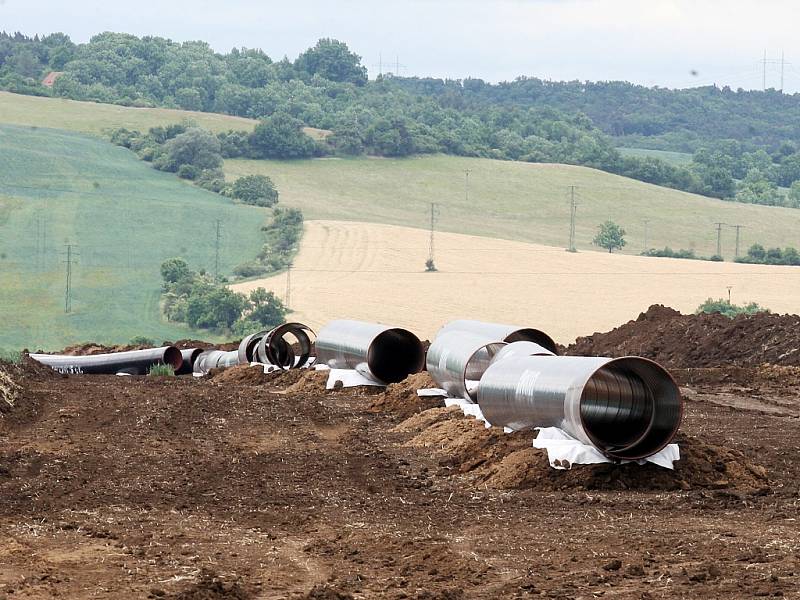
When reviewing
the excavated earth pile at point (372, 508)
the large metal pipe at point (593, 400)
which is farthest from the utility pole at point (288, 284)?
the large metal pipe at point (593, 400)

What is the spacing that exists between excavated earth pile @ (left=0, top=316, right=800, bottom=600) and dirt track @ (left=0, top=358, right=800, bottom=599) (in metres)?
0.03

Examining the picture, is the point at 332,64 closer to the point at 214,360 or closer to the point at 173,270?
the point at 173,270

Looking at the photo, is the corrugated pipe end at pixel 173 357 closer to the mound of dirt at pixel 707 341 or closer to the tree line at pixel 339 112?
the mound of dirt at pixel 707 341

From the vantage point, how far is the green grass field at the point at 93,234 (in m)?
67.7

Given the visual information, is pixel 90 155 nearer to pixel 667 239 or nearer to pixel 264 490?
pixel 667 239

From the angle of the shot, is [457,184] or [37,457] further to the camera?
[457,184]

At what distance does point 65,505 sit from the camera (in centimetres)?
1337

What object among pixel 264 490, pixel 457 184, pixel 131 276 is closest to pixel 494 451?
pixel 264 490

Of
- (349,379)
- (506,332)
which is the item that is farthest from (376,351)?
(506,332)

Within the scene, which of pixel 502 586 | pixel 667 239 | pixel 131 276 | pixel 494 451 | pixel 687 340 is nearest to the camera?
pixel 502 586

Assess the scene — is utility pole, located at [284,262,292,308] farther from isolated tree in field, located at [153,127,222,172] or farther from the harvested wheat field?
isolated tree in field, located at [153,127,222,172]

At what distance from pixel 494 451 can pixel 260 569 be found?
21.4 feet

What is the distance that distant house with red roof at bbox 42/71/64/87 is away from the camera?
559 ft

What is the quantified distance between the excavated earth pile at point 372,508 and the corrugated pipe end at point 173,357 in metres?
16.9
